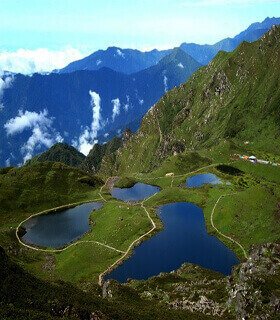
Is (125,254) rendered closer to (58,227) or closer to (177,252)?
(177,252)

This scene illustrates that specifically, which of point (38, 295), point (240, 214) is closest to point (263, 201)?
point (240, 214)

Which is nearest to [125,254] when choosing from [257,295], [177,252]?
[177,252]

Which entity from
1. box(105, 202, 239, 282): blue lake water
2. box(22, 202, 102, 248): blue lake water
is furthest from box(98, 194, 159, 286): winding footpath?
box(22, 202, 102, 248): blue lake water

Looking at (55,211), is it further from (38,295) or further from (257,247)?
(38,295)

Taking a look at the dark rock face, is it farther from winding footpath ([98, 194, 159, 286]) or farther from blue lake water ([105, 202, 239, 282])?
winding footpath ([98, 194, 159, 286])

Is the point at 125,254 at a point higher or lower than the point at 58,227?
higher

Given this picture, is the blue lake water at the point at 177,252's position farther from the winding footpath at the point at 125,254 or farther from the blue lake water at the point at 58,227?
the blue lake water at the point at 58,227

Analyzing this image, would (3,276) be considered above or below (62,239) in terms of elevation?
above
